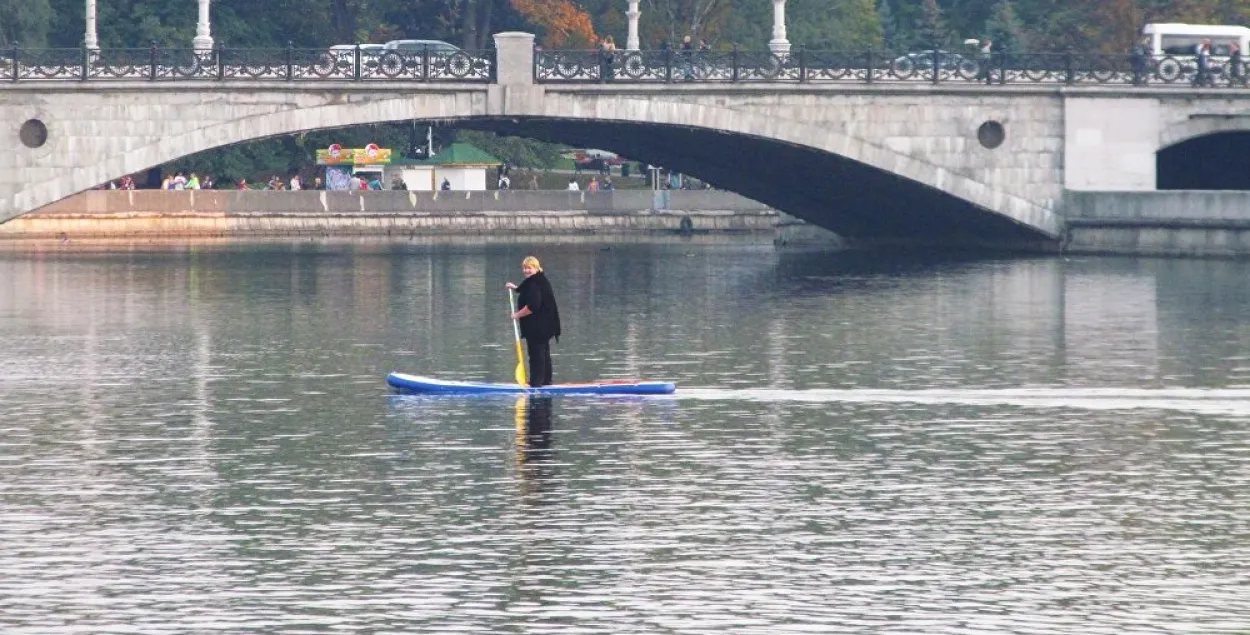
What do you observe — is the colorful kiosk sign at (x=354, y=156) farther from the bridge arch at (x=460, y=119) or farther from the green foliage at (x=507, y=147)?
the bridge arch at (x=460, y=119)

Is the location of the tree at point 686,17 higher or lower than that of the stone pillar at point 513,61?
higher

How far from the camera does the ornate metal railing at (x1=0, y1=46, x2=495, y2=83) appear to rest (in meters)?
62.1

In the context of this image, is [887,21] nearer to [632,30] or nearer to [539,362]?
[632,30]

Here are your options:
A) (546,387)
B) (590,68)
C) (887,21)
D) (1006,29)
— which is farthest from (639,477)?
(887,21)

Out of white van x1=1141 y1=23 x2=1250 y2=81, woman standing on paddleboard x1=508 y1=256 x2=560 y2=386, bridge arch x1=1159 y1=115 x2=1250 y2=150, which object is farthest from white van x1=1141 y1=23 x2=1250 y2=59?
woman standing on paddleboard x1=508 y1=256 x2=560 y2=386

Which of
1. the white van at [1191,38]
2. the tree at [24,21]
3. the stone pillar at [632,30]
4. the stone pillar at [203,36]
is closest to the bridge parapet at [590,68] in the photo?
the stone pillar at [203,36]

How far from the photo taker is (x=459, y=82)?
63.4m

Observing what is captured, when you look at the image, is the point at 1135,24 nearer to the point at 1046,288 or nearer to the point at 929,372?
the point at 1046,288

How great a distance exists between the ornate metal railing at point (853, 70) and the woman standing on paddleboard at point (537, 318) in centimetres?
3491

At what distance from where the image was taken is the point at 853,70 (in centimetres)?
6650

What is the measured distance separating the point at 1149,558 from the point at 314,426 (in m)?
10.7

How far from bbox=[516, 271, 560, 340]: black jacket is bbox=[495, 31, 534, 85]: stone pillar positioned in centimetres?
3447

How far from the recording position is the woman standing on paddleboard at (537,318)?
28.8 metres

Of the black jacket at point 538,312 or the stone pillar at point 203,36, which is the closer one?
the black jacket at point 538,312
